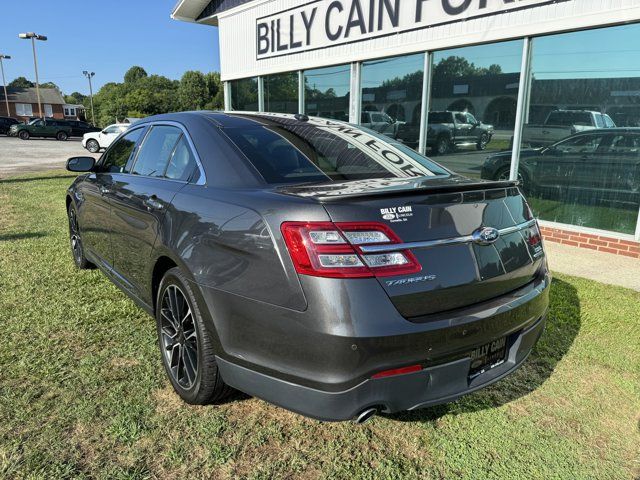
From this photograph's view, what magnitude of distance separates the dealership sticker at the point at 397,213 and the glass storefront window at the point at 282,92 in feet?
32.6

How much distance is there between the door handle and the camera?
2.86 metres

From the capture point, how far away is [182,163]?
9.59ft

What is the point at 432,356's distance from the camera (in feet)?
6.48

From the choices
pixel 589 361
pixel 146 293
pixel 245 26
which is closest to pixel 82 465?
pixel 146 293

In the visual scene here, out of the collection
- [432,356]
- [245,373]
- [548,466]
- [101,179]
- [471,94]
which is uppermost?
[471,94]

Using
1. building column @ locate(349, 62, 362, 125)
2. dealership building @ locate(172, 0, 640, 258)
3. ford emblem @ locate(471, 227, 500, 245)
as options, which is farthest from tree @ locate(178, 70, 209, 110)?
ford emblem @ locate(471, 227, 500, 245)

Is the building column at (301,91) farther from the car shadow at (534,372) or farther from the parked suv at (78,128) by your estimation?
the parked suv at (78,128)

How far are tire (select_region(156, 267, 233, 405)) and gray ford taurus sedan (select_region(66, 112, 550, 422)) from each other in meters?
0.01

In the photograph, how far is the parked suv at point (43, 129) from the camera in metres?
35.8

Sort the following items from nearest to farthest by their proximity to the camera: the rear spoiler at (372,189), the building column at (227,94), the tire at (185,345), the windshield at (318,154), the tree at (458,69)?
the rear spoiler at (372,189)
the tire at (185,345)
the windshield at (318,154)
the tree at (458,69)
the building column at (227,94)

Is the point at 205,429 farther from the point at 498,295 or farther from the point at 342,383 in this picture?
the point at 498,295

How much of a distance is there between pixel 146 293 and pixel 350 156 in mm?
1556

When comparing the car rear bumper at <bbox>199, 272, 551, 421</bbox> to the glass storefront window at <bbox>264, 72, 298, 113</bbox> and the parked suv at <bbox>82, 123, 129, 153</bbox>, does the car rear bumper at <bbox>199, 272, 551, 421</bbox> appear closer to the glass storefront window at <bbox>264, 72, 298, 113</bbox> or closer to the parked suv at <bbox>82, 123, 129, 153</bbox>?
the glass storefront window at <bbox>264, 72, 298, 113</bbox>

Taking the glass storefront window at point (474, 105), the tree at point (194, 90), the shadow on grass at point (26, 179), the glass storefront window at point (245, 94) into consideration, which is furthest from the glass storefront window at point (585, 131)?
the tree at point (194, 90)
